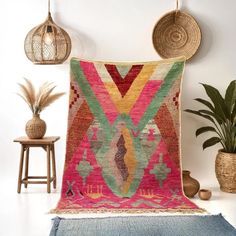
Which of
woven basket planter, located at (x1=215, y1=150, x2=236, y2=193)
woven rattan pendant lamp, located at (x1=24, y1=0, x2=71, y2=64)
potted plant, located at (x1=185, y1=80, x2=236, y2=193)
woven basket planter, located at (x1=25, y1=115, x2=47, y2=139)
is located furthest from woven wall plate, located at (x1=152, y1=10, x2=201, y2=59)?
woven basket planter, located at (x1=25, y1=115, x2=47, y2=139)

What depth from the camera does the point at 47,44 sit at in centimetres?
412

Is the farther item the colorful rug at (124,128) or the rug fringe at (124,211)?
the colorful rug at (124,128)

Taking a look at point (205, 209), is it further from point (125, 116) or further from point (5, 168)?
point (5, 168)

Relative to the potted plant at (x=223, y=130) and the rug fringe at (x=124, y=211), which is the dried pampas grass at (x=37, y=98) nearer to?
the rug fringe at (x=124, y=211)

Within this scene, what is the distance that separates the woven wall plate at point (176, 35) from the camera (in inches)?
170

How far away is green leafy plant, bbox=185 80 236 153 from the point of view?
13.1ft

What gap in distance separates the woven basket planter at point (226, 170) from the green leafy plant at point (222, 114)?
0.32 ft

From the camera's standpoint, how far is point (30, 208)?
11.6 feet

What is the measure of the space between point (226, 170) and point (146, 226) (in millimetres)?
1253

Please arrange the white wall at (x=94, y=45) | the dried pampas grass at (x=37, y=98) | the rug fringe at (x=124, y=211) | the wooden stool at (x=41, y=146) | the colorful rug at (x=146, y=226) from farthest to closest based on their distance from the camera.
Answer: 1. the white wall at (x=94, y=45)
2. the dried pampas grass at (x=37, y=98)
3. the wooden stool at (x=41, y=146)
4. the rug fringe at (x=124, y=211)
5. the colorful rug at (x=146, y=226)

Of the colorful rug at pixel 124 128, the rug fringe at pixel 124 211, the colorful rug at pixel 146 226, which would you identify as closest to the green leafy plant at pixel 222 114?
the colorful rug at pixel 124 128

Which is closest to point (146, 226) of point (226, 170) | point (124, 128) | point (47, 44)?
point (124, 128)

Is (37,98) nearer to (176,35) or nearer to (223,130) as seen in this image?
(176,35)

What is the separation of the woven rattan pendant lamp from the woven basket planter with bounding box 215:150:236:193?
1702mm
